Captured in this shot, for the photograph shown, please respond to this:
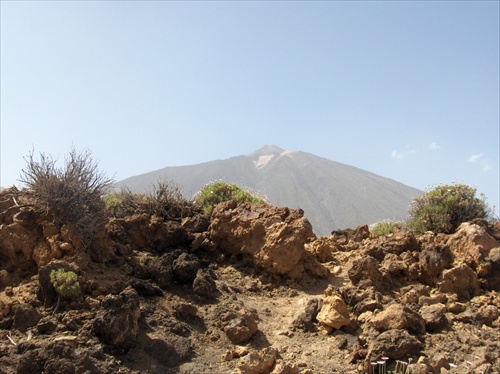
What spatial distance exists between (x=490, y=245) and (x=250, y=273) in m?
4.34

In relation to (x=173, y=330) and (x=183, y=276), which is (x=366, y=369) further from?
(x=183, y=276)

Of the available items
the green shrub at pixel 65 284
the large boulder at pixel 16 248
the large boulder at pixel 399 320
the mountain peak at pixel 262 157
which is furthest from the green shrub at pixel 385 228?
the mountain peak at pixel 262 157

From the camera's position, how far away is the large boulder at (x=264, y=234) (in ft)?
28.8

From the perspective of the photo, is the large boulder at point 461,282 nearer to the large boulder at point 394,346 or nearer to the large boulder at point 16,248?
the large boulder at point 394,346

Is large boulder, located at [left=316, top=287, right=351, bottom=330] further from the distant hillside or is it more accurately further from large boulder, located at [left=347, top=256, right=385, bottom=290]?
the distant hillside

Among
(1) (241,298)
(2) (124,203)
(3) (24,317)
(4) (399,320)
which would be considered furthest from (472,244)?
(2) (124,203)

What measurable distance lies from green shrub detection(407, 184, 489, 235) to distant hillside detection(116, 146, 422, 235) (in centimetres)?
5935

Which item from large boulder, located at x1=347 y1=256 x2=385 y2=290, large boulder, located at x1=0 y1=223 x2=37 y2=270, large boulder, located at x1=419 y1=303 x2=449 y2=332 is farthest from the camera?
large boulder, located at x1=347 y1=256 x2=385 y2=290

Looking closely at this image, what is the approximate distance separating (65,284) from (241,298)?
2.98 meters

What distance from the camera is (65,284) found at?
21.1 ft

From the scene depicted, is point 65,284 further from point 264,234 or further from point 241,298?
point 264,234

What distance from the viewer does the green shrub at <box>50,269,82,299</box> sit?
6.43 meters

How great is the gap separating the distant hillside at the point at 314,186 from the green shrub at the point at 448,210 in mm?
59350

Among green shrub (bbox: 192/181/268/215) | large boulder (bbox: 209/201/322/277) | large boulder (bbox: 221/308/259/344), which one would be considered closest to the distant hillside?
green shrub (bbox: 192/181/268/215)
